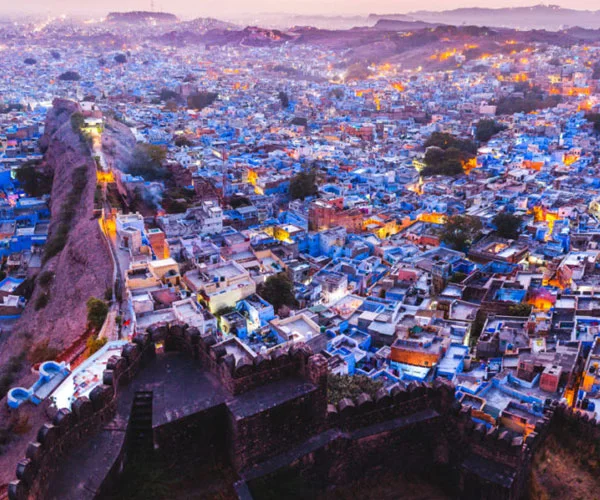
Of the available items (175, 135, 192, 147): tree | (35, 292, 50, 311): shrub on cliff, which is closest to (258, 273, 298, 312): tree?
(35, 292, 50, 311): shrub on cliff

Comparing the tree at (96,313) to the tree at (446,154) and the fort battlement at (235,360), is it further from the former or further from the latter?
the tree at (446,154)

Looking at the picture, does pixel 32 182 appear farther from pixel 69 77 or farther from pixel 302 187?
pixel 69 77

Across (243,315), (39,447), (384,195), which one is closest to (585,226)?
(384,195)

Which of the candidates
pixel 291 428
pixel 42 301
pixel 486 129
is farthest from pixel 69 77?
pixel 291 428

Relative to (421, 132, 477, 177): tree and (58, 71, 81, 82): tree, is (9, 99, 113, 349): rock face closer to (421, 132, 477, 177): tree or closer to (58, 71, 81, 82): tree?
(421, 132, 477, 177): tree

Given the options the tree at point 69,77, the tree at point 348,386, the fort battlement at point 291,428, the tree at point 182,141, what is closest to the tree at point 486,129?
the tree at point 182,141

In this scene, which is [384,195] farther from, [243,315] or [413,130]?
[413,130]
